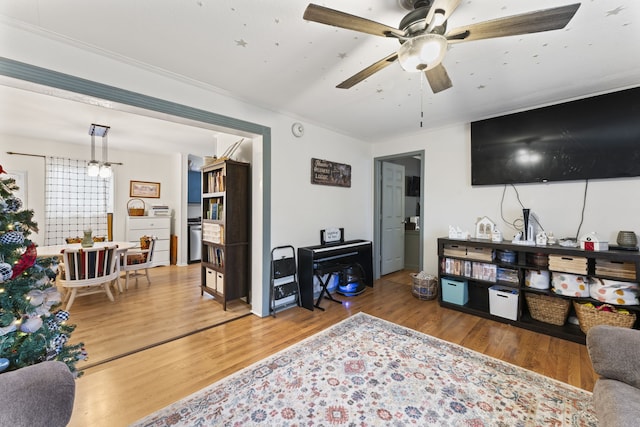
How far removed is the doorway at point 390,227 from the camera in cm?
443

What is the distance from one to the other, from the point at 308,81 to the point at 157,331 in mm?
2925

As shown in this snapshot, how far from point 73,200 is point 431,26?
624cm

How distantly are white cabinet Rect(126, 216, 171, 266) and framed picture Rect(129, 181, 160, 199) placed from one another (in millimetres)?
593

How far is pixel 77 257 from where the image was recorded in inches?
122

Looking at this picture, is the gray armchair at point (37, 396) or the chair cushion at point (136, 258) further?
the chair cushion at point (136, 258)

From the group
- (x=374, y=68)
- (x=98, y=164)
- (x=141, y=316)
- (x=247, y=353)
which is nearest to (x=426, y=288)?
(x=247, y=353)

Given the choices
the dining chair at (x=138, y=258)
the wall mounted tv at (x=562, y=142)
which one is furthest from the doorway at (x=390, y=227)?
the dining chair at (x=138, y=258)

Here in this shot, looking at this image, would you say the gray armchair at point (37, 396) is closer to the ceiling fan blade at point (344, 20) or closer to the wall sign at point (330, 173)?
the ceiling fan blade at point (344, 20)

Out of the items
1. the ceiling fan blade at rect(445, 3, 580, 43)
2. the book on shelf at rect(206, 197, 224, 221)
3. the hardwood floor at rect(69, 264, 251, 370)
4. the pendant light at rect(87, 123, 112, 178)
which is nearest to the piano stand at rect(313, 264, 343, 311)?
the hardwood floor at rect(69, 264, 251, 370)

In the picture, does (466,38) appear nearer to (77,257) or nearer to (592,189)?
(592,189)

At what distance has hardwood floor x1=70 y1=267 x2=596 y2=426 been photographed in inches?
67.3

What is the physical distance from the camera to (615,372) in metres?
1.18

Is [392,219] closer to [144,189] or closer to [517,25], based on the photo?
[517,25]

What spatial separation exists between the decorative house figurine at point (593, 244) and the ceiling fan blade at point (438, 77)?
6.87ft
